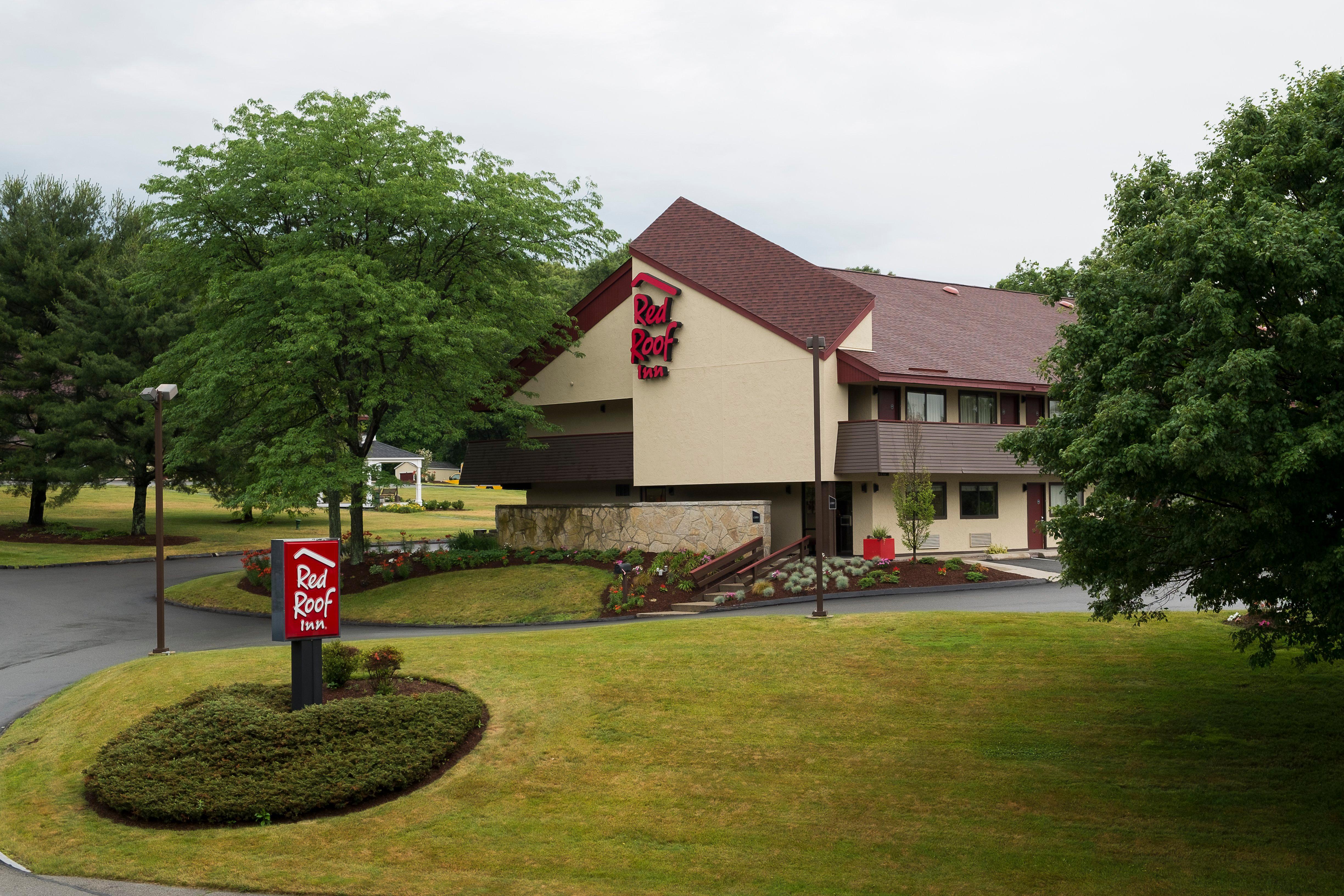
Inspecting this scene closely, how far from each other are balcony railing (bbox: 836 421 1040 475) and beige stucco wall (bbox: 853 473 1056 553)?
0.66m

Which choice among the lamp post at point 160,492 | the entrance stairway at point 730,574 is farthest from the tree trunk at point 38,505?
the entrance stairway at point 730,574

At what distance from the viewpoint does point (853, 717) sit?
14320 mm

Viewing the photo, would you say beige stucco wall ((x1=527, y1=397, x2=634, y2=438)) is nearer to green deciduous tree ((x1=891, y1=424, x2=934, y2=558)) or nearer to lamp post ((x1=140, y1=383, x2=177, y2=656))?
green deciduous tree ((x1=891, y1=424, x2=934, y2=558))

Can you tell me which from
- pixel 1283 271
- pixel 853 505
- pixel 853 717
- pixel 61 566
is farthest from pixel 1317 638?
pixel 61 566

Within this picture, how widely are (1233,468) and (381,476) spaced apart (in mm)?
25632

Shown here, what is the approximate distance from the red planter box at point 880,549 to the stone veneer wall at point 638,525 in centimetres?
308

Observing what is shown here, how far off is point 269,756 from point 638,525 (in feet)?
70.6

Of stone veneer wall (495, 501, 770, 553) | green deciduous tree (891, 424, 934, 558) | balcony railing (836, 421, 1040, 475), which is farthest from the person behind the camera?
balcony railing (836, 421, 1040, 475)

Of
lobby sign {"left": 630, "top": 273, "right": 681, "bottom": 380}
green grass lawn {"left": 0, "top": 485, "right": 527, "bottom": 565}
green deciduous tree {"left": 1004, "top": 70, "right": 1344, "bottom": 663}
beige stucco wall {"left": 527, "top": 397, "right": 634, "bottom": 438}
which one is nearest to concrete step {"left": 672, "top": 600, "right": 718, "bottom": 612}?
lobby sign {"left": 630, "top": 273, "right": 681, "bottom": 380}

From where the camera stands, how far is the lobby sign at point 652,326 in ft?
115

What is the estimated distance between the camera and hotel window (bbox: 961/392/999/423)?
35.9 meters

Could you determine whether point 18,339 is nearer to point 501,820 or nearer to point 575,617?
point 575,617

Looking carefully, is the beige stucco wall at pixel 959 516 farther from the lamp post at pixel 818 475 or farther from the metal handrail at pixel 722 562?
the lamp post at pixel 818 475

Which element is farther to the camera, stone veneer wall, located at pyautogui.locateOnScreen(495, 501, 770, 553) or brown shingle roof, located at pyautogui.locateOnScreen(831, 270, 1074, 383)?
brown shingle roof, located at pyautogui.locateOnScreen(831, 270, 1074, 383)
